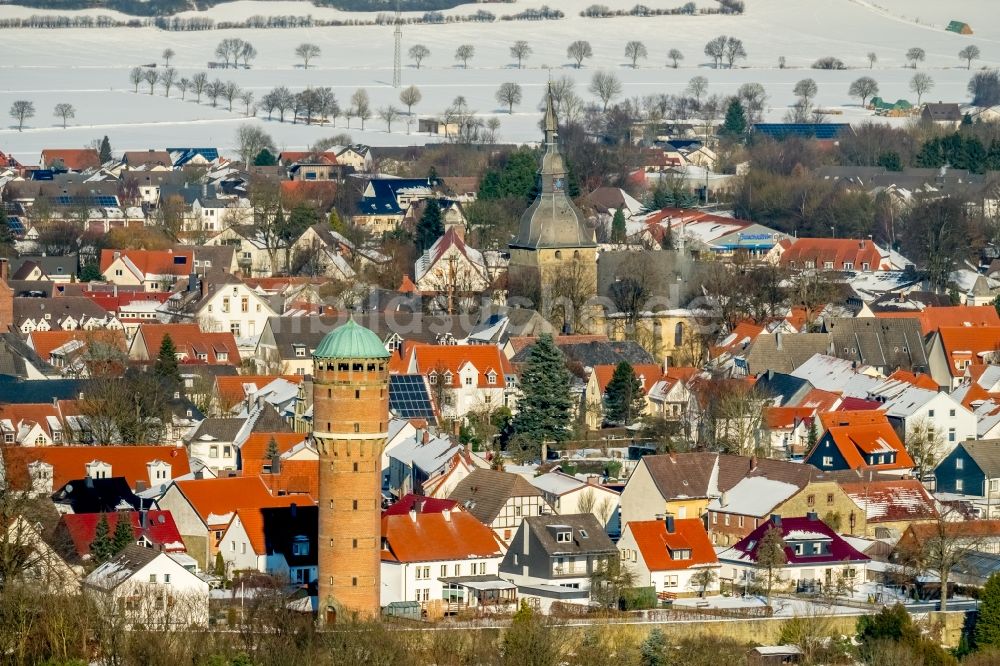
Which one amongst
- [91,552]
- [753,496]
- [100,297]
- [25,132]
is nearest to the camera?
[91,552]

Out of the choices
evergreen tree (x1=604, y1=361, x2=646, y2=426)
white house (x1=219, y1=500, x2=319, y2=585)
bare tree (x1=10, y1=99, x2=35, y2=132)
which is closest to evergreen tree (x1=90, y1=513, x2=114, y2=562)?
white house (x1=219, y1=500, x2=319, y2=585)

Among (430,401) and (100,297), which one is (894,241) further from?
(430,401)

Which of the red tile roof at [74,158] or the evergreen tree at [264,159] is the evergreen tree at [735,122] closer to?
the evergreen tree at [264,159]

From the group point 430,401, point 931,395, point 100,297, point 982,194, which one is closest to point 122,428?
point 430,401


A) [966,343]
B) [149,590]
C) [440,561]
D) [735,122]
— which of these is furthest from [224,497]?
[735,122]

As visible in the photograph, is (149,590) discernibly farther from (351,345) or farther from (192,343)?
(192,343)

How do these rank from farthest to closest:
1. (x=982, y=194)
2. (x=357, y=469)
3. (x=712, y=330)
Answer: (x=982, y=194) < (x=712, y=330) < (x=357, y=469)

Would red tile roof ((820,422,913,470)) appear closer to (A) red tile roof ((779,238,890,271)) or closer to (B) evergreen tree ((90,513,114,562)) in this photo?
(B) evergreen tree ((90,513,114,562))
